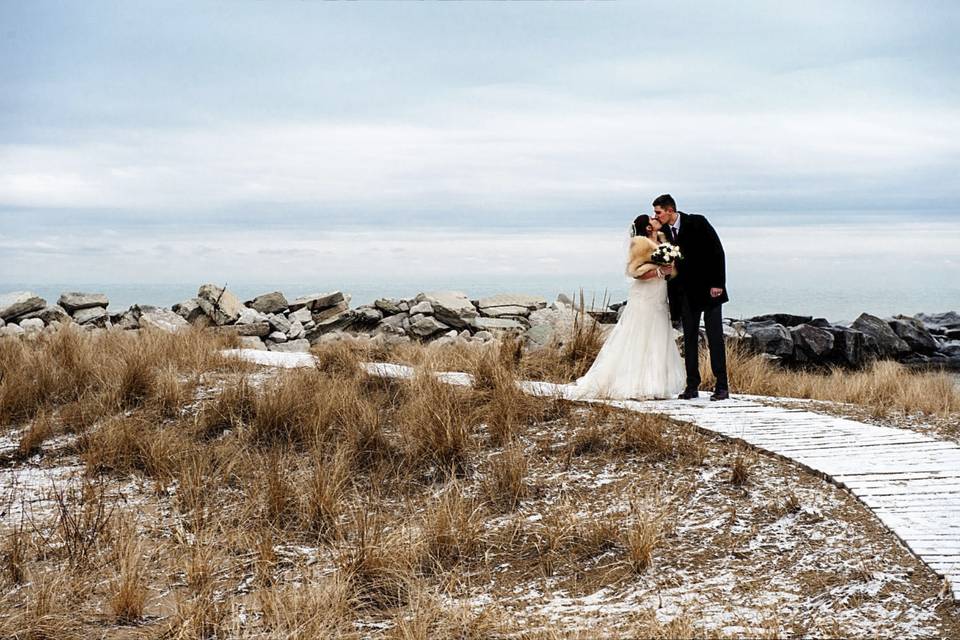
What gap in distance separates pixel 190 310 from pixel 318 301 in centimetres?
328

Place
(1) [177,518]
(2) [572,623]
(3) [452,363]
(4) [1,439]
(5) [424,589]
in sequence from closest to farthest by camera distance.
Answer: (2) [572,623]
(5) [424,589]
(1) [177,518]
(4) [1,439]
(3) [452,363]

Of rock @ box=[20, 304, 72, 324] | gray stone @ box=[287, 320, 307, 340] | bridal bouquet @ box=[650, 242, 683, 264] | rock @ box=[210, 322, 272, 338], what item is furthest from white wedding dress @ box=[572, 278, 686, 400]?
rock @ box=[20, 304, 72, 324]

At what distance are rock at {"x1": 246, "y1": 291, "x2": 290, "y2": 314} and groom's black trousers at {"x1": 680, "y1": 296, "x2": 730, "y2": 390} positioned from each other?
13.9 m

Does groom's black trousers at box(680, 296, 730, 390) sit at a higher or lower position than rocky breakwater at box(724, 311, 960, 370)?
higher

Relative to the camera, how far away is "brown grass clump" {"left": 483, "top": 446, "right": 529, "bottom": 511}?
20.5 feet

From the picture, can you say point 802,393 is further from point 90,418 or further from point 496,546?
point 90,418

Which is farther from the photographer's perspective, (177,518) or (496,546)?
(177,518)

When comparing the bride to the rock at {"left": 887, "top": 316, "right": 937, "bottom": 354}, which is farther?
the rock at {"left": 887, "top": 316, "right": 937, "bottom": 354}

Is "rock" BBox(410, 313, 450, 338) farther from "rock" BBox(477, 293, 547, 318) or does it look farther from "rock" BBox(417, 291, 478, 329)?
"rock" BBox(477, 293, 547, 318)

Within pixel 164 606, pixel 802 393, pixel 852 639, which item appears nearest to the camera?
pixel 852 639

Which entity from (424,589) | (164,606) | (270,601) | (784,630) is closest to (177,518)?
(164,606)

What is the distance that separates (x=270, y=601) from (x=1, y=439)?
5.23 m

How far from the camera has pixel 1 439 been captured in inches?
334

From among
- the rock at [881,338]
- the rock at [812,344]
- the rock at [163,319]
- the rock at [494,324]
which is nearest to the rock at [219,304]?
the rock at [163,319]
